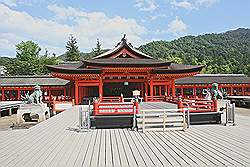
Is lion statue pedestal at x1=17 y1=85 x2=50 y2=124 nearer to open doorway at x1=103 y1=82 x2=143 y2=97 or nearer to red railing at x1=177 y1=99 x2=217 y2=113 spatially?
→ red railing at x1=177 y1=99 x2=217 y2=113

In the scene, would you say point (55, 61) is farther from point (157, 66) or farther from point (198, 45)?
point (198, 45)

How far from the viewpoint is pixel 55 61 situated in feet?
234

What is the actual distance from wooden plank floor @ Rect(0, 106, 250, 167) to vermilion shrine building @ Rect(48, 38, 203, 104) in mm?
12929

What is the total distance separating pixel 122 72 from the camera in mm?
26453

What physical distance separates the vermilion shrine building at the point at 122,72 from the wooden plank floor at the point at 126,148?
12.9 m

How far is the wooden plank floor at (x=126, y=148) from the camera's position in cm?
731

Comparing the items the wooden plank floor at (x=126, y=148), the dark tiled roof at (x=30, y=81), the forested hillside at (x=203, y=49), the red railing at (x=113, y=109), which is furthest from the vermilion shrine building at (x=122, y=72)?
the forested hillside at (x=203, y=49)

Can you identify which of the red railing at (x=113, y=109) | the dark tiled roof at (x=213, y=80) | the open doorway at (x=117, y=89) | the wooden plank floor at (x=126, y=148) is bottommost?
the wooden plank floor at (x=126, y=148)

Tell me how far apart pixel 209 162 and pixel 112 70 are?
1921cm

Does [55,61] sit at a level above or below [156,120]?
above

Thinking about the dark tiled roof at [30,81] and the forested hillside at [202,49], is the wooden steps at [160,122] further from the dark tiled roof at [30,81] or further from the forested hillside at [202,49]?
the forested hillside at [202,49]

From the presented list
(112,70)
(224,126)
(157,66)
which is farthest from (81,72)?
(224,126)

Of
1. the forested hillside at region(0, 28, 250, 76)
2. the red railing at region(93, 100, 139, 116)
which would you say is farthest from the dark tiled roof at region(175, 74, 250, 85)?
the forested hillside at region(0, 28, 250, 76)

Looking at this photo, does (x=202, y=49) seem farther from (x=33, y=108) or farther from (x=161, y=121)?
(x=161, y=121)
